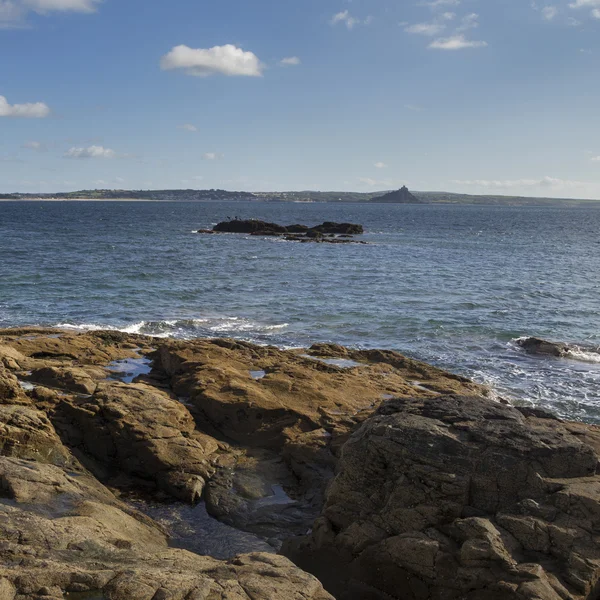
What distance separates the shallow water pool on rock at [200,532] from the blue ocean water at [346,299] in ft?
40.5

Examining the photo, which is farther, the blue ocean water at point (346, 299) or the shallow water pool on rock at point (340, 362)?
the blue ocean water at point (346, 299)

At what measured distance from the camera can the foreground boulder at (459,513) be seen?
8.42m

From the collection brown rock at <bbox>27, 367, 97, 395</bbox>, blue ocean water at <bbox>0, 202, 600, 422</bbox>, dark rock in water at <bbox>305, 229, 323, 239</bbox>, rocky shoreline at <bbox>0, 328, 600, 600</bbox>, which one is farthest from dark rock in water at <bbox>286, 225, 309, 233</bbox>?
brown rock at <bbox>27, 367, 97, 395</bbox>

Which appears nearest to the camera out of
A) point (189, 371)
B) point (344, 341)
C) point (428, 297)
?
point (189, 371)

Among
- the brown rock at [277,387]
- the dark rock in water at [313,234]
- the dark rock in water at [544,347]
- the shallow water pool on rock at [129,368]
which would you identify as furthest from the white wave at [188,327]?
the dark rock in water at [313,234]

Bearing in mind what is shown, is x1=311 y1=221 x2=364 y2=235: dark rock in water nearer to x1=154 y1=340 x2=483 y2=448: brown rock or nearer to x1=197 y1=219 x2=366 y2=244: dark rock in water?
x1=197 y1=219 x2=366 y2=244: dark rock in water

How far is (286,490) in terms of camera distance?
40.2ft

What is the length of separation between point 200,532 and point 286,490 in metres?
2.16

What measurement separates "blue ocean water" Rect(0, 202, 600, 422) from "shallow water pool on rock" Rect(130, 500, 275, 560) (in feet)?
40.5

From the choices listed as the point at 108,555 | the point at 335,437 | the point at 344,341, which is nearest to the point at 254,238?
the point at 344,341

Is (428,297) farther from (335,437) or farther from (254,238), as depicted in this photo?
(254,238)

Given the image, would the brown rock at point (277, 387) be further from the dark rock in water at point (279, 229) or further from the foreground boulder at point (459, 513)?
the dark rock in water at point (279, 229)

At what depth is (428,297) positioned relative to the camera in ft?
122

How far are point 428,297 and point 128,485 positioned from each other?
27.9 metres
